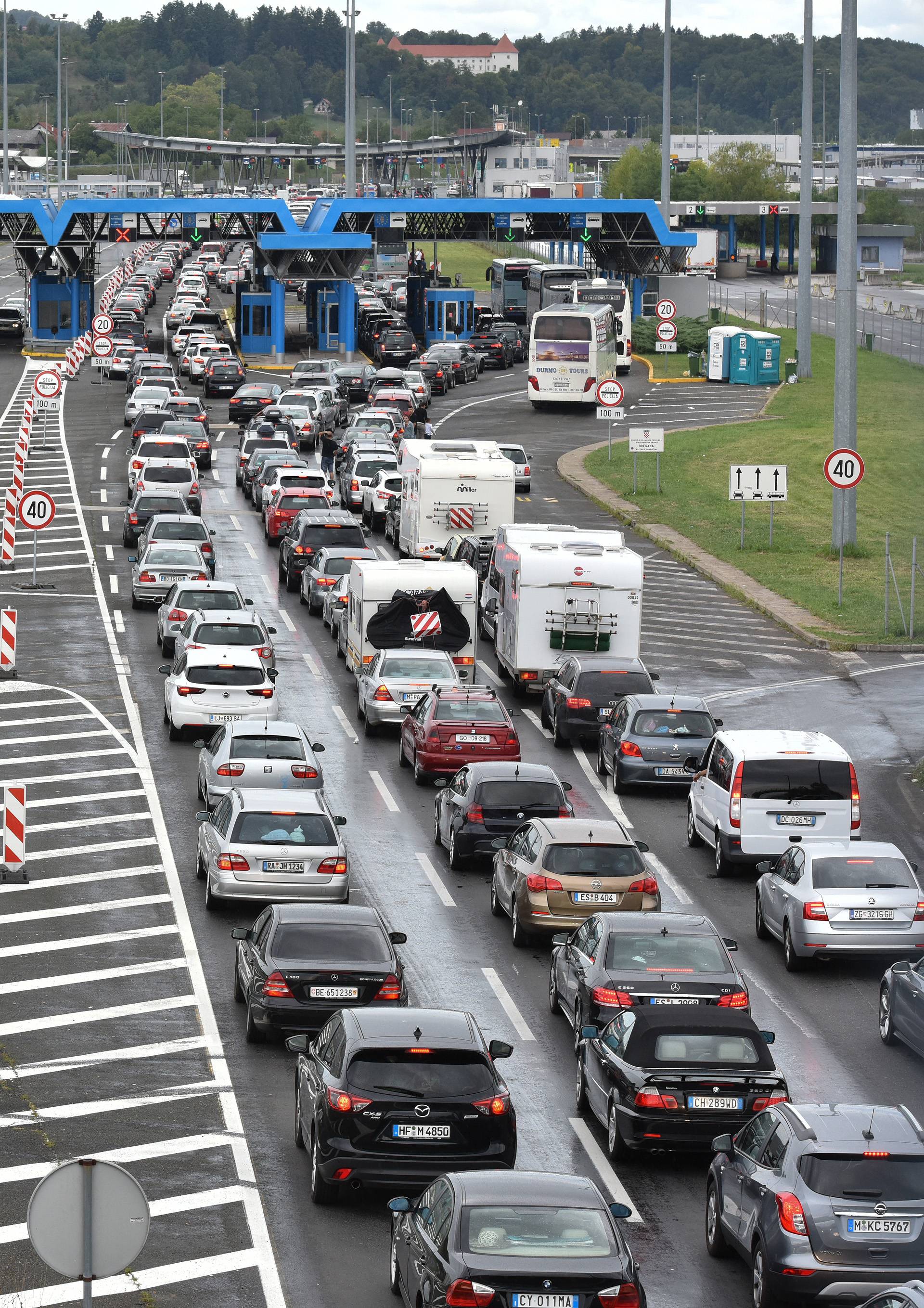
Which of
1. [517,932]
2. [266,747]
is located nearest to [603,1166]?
[517,932]

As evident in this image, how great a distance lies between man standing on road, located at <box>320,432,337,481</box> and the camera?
6481cm

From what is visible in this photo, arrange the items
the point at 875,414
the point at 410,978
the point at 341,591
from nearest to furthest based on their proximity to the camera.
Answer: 1. the point at 410,978
2. the point at 341,591
3. the point at 875,414

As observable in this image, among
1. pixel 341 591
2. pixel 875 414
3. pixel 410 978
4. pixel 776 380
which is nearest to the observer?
pixel 410 978

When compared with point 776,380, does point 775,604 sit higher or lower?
lower

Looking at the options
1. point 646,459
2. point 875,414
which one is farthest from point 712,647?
Answer: point 875,414

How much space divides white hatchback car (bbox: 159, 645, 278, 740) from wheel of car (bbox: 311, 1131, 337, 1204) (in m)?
16.9

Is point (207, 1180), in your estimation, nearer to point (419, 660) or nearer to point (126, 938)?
point (126, 938)

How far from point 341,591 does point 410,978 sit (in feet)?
67.4

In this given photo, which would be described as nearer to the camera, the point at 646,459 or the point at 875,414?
the point at 646,459

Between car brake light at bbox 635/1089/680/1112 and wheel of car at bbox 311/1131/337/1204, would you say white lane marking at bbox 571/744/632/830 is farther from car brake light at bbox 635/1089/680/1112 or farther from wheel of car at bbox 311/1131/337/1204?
wheel of car at bbox 311/1131/337/1204

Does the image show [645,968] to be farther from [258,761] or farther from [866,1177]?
[258,761]

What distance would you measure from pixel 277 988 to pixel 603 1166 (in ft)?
12.1

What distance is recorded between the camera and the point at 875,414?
7919 cm

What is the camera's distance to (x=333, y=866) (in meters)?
23.6
